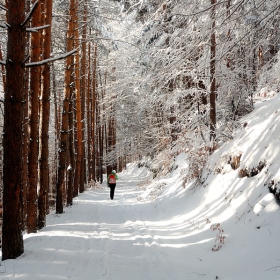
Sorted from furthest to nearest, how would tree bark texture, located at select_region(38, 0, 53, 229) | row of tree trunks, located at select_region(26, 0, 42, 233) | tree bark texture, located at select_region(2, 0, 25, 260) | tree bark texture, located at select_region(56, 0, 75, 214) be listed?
tree bark texture, located at select_region(56, 0, 75, 214), tree bark texture, located at select_region(38, 0, 53, 229), row of tree trunks, located at select_region(26, 0, 42, 233), tree bark texture, located at select_region(2, 0, 25, 260)

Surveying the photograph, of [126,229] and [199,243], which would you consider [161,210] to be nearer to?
[126,229]

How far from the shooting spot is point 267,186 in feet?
20.3

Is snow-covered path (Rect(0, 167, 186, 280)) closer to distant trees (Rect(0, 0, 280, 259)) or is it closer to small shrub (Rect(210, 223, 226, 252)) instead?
distant trees (Rect(0, 0, 280, 259))

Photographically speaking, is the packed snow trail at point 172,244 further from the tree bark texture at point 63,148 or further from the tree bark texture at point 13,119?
the tree bark texture at point 63,148

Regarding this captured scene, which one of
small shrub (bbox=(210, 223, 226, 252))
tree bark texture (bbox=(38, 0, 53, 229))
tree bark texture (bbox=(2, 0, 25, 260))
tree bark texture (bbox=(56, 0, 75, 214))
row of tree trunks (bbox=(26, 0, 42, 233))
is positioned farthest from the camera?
tree bark texture (bbox=(56, 0, 75, 214))

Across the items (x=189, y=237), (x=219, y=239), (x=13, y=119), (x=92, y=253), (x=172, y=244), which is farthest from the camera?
(x=189, y=237)

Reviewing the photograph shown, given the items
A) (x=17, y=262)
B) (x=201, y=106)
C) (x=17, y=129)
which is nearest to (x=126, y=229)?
(x=17, y=262)

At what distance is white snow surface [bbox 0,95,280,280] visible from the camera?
16.4 feet

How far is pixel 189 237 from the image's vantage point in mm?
7391

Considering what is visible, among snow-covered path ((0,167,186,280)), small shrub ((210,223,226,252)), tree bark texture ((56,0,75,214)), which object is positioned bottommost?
snow-covered path ((0,167,186,280))

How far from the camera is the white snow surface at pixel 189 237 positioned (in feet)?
16.4

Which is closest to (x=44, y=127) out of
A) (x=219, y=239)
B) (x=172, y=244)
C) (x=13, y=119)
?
(x=13, y=119)

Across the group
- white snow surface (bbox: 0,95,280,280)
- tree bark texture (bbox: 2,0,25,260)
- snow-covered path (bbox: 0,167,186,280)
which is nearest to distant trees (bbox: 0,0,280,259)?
tree bark texture (bbox: 2,0,25,260)

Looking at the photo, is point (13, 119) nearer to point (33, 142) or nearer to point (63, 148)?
point (33, 142)
